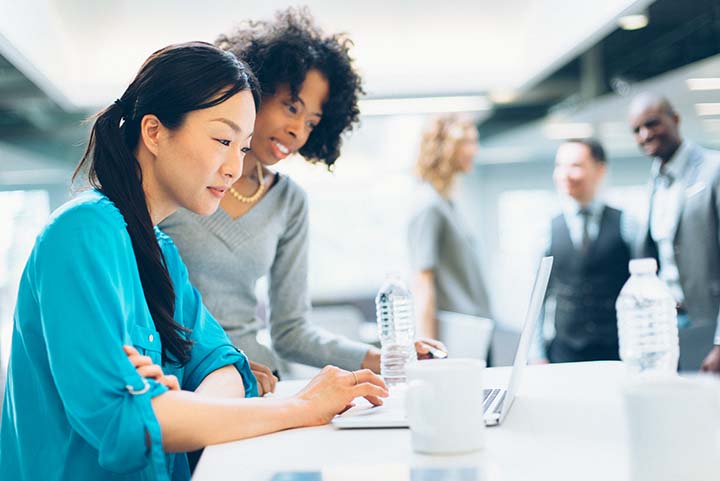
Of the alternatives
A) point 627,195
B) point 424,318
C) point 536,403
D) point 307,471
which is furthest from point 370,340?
point 307,471

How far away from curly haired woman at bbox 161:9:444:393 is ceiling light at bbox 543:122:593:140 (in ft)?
9.07

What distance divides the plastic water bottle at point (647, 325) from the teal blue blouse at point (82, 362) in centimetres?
138

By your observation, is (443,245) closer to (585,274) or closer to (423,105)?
(585,274)

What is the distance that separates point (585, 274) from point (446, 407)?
273cm

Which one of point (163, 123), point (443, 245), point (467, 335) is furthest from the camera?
point (443, 245)

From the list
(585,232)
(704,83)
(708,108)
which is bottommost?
(585,232)

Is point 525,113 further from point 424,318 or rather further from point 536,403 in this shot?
point 536,403

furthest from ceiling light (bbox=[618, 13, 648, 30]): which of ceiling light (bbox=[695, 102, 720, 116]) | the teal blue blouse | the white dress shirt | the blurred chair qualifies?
the teal blue blouse

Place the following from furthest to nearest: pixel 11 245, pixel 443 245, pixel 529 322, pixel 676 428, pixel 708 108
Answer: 1. pixel 443 245
2. pixel 11 245
3. pixel 708 108
4. pixel 529 322
5. pixel 676 428

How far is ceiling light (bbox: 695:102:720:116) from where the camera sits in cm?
298

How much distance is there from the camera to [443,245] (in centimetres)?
378

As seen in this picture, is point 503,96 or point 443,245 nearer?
point 443,245

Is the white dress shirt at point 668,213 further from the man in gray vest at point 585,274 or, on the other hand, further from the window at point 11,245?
the window at point 11,245

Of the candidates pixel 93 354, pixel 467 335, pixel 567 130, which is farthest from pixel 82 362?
Result: pixel 567 130
